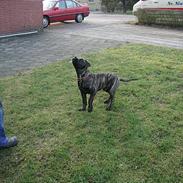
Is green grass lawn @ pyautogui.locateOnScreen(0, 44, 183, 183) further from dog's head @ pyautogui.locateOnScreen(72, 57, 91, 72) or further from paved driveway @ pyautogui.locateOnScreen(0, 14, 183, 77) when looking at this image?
paved driveway @ pyautogui.locateOnScreen(0, 14, 183, 77)

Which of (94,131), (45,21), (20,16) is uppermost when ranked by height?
(20,16)

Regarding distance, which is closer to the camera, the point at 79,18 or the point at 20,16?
the point at 20,16

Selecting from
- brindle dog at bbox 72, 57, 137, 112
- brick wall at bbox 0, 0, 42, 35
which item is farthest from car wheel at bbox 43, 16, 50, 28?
brindle dog at bbox 72, 57, 137, 112

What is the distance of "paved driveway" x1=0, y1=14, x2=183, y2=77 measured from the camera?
10.2 meters

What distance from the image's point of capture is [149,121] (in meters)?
5.63

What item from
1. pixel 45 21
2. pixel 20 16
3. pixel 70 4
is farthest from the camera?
pixel 70 4

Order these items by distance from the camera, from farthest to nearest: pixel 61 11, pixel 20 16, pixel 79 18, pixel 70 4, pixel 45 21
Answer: pixel 79 18, pixel 70 4, pixel 61 11, pixel 45 21, pixel 20 16

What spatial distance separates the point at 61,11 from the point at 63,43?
6.58 metres

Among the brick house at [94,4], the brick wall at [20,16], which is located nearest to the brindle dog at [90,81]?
the brick wall at [20,16]

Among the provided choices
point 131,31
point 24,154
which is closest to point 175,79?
point 24,154

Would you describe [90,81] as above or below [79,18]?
below

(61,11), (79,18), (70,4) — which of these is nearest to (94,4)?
(79,18)

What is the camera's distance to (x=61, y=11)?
19.0 meters

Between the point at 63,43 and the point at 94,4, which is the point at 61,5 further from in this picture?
the point at 94,4
